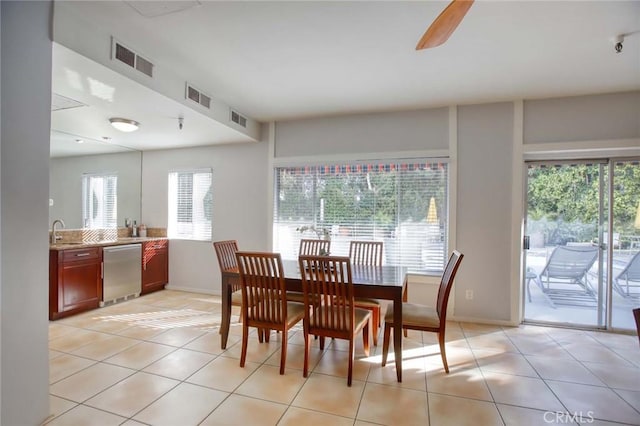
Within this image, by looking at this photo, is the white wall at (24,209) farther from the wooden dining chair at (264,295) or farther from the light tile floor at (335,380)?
the wooden dining chair at (264,295)

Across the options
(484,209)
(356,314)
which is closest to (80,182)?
(356,314)

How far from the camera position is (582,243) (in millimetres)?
3443

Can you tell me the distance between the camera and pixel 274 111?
3852 mm

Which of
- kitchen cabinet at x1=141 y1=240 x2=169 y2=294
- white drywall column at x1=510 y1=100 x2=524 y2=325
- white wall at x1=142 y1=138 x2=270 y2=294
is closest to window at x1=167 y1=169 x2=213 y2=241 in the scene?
white wall at x1=142 y1=138 x2=270 y2=294

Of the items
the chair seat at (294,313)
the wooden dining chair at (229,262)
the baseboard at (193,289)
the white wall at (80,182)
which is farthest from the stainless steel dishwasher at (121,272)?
the chair seat at (294,313)

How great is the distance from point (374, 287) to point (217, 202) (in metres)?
3.16

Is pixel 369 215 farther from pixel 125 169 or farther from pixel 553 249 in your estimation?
pixel 125 169

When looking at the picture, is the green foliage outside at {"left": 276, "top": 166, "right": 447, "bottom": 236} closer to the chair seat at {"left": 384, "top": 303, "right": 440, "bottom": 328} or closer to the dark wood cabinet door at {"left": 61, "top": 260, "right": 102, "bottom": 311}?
the chair seat at {"left": 384, "top": 303, "right": 440, "bottom": 328}

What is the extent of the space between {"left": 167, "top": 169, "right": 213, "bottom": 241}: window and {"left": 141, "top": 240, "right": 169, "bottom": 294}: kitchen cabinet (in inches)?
11.4

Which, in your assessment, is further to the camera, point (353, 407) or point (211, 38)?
point (211, 38)

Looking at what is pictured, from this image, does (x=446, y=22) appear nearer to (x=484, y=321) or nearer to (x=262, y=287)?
(x=262, y=287)

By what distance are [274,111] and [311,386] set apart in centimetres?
313

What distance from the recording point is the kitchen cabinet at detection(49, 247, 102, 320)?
3396mm

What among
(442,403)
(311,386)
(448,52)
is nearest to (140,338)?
(311,386)
